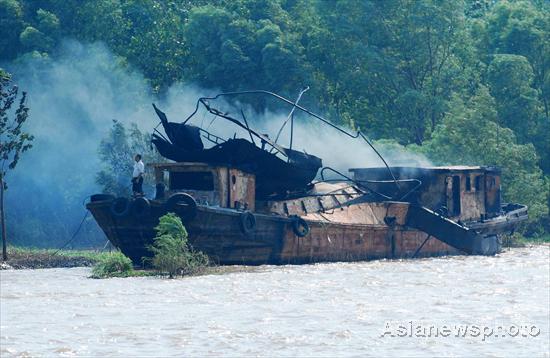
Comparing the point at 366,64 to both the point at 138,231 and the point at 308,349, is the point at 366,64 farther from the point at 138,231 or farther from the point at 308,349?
the point at 308,349

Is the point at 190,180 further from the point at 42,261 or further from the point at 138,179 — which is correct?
the point at 42,261

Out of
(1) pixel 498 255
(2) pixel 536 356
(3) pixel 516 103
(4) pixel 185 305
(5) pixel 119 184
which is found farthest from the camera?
(3) pixel 516 103

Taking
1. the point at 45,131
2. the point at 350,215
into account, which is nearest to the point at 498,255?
the point at 350,215

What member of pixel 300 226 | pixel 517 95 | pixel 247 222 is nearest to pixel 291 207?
pixel 300 226

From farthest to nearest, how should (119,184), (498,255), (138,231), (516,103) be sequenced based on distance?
1. (516,103)
2. (119,184)
3. (498,255)
4. (138,231)

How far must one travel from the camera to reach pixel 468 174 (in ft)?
129

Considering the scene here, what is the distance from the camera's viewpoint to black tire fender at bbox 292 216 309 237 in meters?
32.4

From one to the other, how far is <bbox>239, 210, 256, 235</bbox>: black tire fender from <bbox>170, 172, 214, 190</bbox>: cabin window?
1612 millimetres

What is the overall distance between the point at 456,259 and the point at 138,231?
11.8m

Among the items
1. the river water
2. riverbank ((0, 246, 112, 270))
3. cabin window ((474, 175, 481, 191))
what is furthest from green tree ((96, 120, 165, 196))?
the river water

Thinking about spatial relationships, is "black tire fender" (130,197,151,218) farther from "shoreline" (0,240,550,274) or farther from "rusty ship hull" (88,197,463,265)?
"shoreline" (0,240,550,274)

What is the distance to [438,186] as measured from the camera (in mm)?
38125

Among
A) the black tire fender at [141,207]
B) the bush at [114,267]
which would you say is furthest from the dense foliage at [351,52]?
the bush at [114,267]

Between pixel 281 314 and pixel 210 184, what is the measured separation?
11.5 meters
